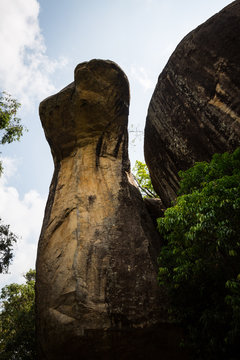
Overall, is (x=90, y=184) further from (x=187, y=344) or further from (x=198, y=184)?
(x=187, y=344)

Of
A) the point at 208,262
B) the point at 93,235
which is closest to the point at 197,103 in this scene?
the point at 208,262

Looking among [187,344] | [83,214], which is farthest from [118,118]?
[187,344]

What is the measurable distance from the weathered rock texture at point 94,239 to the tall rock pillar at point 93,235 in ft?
0.08

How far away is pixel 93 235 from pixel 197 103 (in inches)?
217

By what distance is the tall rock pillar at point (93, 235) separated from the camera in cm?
618

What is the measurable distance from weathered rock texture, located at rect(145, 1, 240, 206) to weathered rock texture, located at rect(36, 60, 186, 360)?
4.52ft

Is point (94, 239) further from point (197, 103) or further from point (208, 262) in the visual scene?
point (197, 103)

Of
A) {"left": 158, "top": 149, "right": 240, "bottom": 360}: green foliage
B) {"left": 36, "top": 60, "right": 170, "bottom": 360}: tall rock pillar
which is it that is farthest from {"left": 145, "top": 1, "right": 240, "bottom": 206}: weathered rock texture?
{"left": 158, "top": 149, "right": 240, "bottom": 360}: green foliage

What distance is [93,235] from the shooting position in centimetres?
769

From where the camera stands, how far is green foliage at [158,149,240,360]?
503 cm

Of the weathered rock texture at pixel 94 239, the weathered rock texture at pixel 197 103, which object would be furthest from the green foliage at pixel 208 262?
the weathered rock texture at pixel 197 103

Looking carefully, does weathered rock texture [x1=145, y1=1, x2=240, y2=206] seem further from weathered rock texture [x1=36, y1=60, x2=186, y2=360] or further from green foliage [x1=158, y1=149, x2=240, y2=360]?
green foliage [x1=158, y1=149, x2=240, y2=360]

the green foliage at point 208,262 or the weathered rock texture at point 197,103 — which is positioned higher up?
the weathered rock texture at point 197,103

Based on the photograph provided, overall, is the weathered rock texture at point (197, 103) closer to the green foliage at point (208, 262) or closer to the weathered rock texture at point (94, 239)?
the weathered rock texture at point (94, 239)
